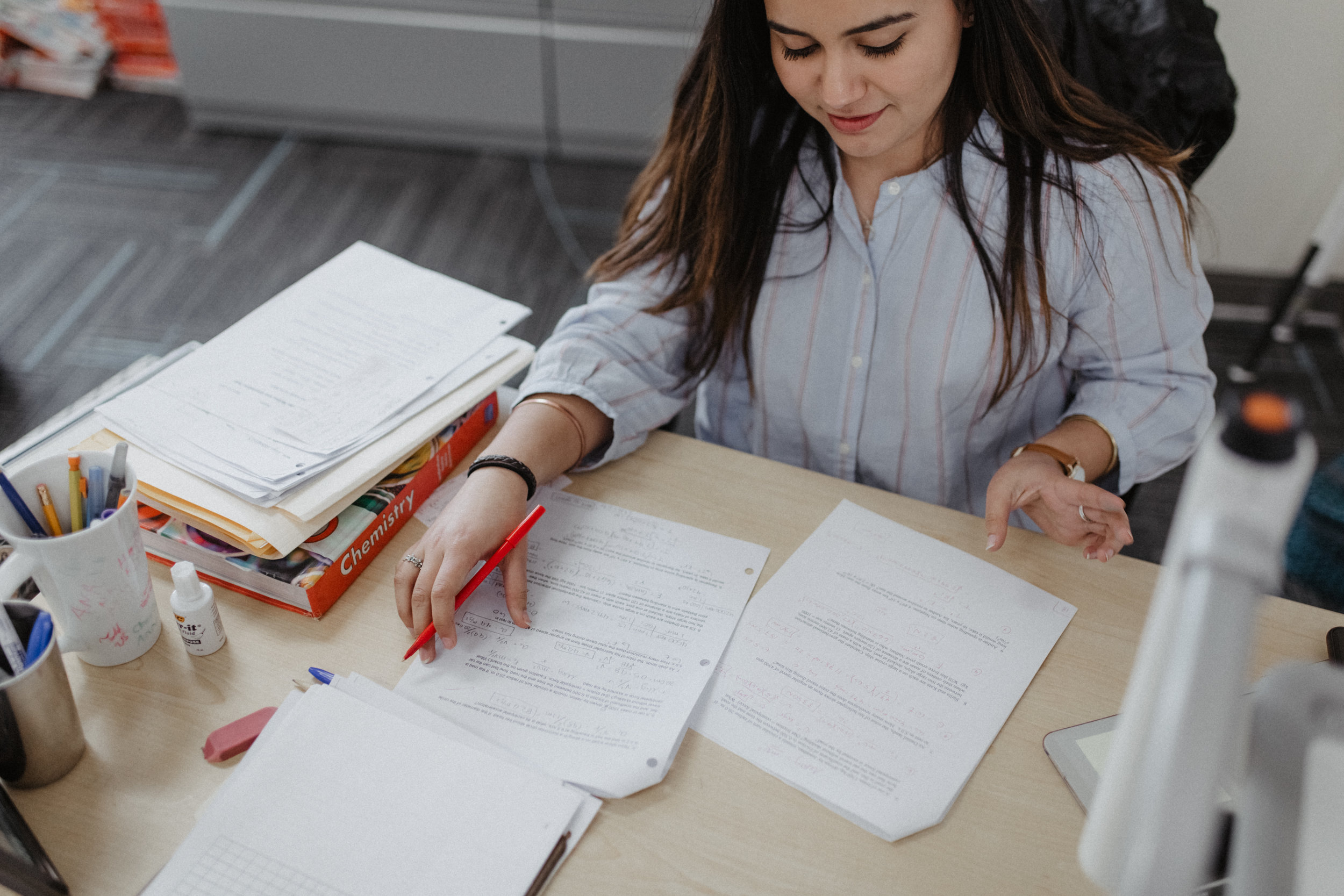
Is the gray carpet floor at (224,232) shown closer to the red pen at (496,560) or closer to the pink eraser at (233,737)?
the red pen at (496,560)

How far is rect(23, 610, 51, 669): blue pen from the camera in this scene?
706mm

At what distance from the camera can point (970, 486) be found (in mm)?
1239

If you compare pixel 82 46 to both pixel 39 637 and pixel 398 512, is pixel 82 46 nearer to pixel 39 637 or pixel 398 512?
pixel 398 512

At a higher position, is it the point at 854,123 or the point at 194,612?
the point at 854,123

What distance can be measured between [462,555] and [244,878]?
297mm

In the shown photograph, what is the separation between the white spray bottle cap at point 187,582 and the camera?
0.81m

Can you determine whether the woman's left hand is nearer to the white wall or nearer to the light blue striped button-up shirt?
the light blue striped button-up shirt

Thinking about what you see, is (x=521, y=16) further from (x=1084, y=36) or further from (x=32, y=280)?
(x=1084, y=36)

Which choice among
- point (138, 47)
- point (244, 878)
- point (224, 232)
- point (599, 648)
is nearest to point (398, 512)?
point (599, 648)

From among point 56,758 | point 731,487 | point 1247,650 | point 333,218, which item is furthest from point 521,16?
point 1247,650

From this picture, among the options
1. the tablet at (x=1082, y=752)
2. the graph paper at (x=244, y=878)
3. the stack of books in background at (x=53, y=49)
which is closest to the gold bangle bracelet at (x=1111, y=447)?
the tablet at (x=1082, y=752)

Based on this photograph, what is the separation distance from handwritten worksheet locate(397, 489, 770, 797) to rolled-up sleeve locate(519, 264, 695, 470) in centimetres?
12

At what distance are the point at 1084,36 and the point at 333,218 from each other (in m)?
2.13

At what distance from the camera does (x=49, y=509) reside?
0.79 m
